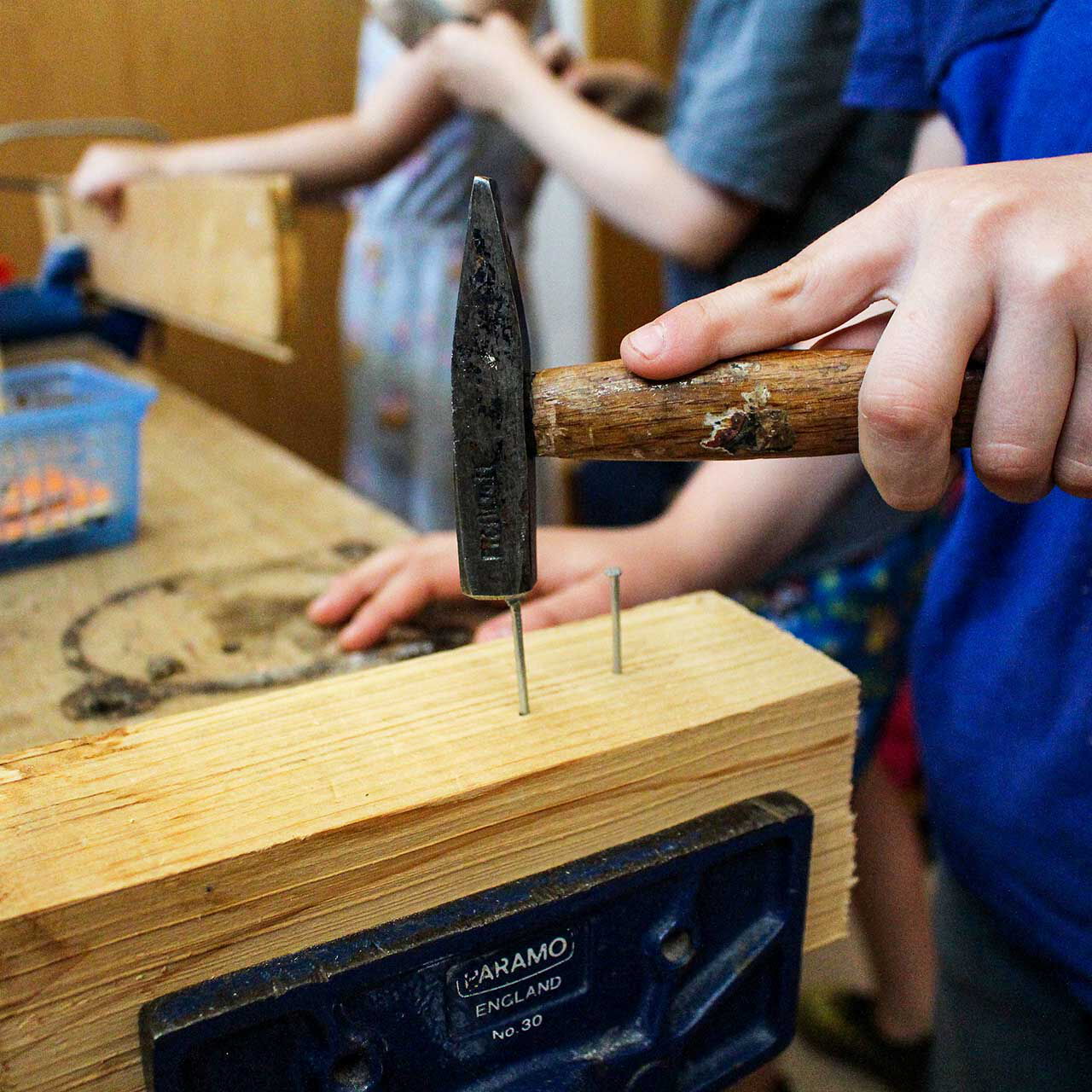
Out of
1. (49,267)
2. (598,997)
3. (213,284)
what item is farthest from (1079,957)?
(49,267)

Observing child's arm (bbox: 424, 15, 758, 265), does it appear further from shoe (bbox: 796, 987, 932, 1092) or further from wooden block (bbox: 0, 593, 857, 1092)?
shoe (bbox: 796, 987, 932, 1092)

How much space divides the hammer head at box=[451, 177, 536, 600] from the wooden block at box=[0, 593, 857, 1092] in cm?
8

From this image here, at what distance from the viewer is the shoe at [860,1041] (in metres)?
1.64

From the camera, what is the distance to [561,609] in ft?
2.48

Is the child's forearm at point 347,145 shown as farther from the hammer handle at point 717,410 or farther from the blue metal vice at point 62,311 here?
the hammer handle at point 717,410

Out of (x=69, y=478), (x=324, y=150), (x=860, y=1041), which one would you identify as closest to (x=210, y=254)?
(x=69, y=478)

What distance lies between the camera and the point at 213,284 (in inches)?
55.2

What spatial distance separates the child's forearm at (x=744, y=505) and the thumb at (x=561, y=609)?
0.12 m

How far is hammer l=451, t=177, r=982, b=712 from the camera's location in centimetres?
45

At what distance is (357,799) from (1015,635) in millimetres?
465

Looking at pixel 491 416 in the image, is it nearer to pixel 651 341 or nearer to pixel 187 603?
pixel 651 341

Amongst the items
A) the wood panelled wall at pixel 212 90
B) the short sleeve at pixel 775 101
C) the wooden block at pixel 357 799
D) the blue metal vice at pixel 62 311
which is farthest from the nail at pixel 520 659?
the wood panelled wall at pixel 212 90

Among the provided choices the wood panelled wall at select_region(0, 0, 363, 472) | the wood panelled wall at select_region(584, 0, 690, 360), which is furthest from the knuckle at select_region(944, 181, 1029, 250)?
the wood panelled wall at select_region(584, 0, 690, 360)

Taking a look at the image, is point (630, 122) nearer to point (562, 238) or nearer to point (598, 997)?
point (562, 238)
